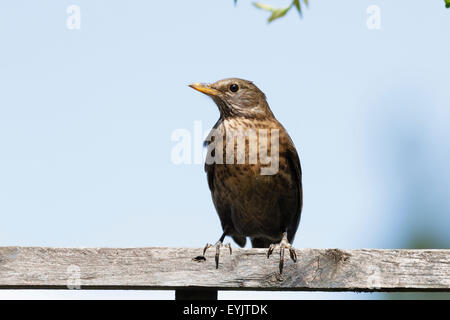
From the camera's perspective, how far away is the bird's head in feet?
16.6

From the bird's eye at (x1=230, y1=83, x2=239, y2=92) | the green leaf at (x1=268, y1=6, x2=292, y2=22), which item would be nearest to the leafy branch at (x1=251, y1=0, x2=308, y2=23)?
the green leaf at (x1=268, y1=6, x2=292, y2=22)

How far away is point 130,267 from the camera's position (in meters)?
2.99

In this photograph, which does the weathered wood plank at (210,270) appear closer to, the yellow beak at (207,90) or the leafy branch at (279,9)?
the leafy branch at (279,9)

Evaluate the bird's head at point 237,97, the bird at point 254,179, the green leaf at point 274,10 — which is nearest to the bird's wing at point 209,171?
the bird at point 254,179

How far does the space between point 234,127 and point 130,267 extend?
204cm

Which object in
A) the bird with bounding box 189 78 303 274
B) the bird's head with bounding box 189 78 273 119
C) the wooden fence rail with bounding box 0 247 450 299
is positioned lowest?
the wooden fence rail with bounding box 0 247 450 299

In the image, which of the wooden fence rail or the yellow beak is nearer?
the wooden fence rail

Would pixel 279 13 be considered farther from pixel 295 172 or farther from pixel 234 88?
pixel 234 88

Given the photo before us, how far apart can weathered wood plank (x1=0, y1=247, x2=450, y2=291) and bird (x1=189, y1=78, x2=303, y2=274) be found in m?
1.57

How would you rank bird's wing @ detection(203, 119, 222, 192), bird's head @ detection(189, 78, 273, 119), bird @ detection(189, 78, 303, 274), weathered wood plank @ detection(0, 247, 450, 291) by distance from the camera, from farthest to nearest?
bird's head @ detection(189, 78, 273, 119) < bird's wing @ detection(203, 119, 222, 192) < bird @ detection(189, 78, 303, 274) < weathered wood plank @ detection(0, 247, 450, 291)

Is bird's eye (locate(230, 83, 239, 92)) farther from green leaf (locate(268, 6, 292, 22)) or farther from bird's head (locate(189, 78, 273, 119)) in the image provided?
green leaf (locate(268, 6, 292, 22))
